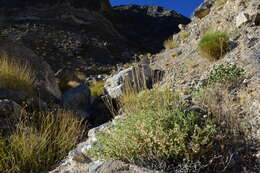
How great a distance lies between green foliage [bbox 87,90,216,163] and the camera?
2.41 m

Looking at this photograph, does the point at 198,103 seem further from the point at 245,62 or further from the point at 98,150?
the point at 245,62

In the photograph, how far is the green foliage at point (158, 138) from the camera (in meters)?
2.41

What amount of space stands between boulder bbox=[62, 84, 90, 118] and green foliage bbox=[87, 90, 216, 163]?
3729mm

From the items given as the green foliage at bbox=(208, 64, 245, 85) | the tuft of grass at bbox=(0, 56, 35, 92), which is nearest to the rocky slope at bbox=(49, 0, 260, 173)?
the green foliage at bbox=(208, 64, 245, 85)

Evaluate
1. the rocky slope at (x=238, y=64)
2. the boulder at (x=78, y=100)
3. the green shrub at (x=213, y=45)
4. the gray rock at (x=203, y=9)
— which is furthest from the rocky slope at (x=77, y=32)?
the green shrub at (x=213, y=45)

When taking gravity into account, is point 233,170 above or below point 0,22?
below

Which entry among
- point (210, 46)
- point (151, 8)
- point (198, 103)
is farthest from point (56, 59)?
point (151, 8)

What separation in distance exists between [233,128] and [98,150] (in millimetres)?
1222

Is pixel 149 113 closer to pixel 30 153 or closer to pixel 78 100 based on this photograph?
pixel 30 153

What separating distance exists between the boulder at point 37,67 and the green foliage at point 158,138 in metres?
3.80

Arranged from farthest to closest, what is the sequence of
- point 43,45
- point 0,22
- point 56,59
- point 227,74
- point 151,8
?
point 151,8 → point 0,22 → point 43,45 → point 56,59 → point 227,74

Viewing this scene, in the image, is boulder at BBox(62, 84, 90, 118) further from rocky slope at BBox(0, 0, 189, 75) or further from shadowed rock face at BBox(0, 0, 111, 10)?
shadowed rock face at BBox(0, 0, 111, 10)

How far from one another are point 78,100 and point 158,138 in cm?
465

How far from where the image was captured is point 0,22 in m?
21.0
